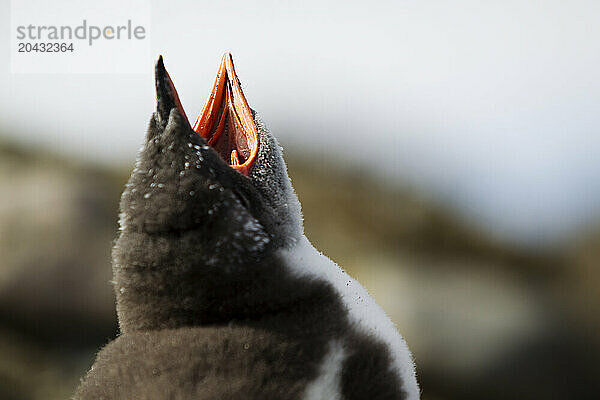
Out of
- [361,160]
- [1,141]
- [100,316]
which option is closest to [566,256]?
[361,160]

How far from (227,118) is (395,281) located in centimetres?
158

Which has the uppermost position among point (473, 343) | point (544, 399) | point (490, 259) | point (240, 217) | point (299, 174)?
point (240, 217)

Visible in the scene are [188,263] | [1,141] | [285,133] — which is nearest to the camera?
[188,263]

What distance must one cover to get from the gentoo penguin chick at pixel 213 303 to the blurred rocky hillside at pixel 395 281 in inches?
61.4

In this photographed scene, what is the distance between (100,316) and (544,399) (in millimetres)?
1371

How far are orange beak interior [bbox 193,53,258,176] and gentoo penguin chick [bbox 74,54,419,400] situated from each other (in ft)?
0.25

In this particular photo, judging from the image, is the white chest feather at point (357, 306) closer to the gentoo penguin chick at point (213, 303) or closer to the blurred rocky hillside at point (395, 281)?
the gentoo penguin chick at point (213, 303)

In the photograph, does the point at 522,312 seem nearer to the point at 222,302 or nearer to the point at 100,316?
the point at 100,316

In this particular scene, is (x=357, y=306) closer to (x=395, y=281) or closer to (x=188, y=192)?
(x=188, y=192)

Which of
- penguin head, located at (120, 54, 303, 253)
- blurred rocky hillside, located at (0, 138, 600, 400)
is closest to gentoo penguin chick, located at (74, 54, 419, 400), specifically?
penguin head, located at (120, 54, 303, 253)

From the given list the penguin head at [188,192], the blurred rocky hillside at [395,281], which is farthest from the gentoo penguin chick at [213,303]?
the blurred rocky hillside at [395,281]

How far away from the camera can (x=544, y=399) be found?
206 centimetres

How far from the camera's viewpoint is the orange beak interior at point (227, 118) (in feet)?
1.64

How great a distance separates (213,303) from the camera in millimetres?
405
